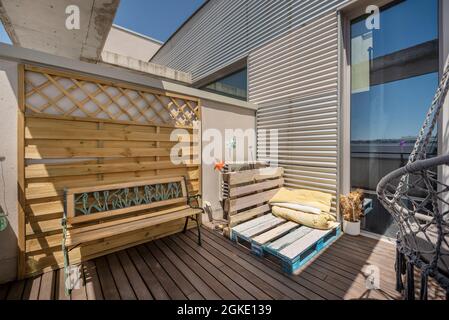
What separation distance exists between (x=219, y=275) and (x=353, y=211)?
2133 mm

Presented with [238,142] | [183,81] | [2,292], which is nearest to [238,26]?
[183,81]

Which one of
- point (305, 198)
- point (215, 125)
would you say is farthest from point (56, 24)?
point (305, 198)

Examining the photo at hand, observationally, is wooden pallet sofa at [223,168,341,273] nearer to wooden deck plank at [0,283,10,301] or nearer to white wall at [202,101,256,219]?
white wall at [202,101,256,219]

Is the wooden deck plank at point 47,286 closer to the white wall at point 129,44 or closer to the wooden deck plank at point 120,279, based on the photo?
the wooden deck plank at point 120,279

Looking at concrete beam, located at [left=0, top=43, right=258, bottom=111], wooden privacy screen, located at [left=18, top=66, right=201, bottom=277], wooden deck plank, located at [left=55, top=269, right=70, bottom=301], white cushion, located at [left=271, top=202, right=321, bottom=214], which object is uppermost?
concrete beam, located at [left=0, top=43, right=258, bottom=111]

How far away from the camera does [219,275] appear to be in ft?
6.66

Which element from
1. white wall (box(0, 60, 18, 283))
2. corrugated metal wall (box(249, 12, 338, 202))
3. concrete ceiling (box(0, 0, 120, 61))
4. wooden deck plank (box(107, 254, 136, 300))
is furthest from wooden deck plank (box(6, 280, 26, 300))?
corrugated metal wall (box(249, 12, 338, 202))

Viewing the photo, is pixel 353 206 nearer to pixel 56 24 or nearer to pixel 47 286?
pixel 47 286

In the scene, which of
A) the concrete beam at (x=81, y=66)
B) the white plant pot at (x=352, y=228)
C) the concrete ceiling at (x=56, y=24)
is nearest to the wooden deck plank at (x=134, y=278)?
the concrete beam at (x=81, y=66)

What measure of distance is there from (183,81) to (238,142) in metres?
3.37

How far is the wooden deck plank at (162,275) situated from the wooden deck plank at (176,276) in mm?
36

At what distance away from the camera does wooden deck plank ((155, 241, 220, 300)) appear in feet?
5.78

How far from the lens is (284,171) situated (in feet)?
12.3

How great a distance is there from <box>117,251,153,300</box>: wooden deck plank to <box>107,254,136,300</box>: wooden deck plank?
0.10 feet
